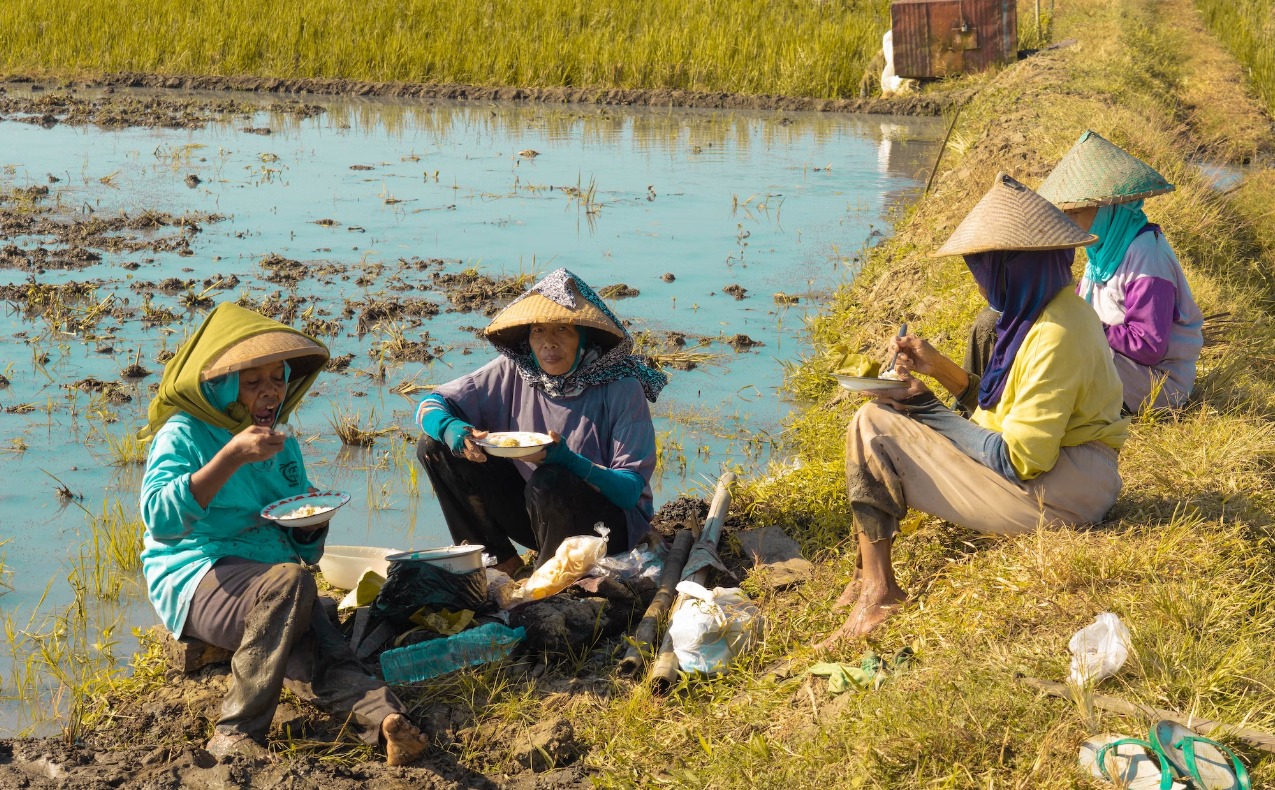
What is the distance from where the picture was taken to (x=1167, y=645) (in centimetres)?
313

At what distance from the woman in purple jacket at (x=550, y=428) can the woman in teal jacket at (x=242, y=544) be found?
30.9 inches

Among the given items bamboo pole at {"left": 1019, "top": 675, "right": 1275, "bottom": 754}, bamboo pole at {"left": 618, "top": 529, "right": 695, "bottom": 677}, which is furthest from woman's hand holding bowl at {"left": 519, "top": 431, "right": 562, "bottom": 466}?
bamboo pole at {"left": 1019, "top": 675, "right": 1275, "bottom": 754}

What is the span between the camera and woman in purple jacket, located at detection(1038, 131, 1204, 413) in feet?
15.4

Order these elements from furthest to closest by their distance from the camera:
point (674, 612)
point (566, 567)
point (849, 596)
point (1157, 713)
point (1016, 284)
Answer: point (566, 567) < point (849, 596) < point (674, 612) < point (1016, 284) < point (1157, 713)

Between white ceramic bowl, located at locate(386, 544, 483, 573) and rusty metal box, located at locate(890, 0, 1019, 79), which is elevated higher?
rusty metal box, located at locate(890, 0, 1019, 79)

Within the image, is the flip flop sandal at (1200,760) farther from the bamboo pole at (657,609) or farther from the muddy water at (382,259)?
the muddy water at (382,259)

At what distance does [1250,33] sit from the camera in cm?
1859

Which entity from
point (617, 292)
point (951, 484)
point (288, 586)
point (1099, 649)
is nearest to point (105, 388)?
point (617, 292)

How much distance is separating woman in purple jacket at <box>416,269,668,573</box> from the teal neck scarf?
5.79 ft

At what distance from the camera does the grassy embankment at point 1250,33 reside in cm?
1605

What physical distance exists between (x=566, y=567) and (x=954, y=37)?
1475 centimetres

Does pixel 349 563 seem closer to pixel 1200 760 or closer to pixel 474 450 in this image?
pixel 474 450

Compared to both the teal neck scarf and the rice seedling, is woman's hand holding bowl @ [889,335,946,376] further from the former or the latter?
the rice seedling

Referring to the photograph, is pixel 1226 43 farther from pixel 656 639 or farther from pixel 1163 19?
pixel 656 639
